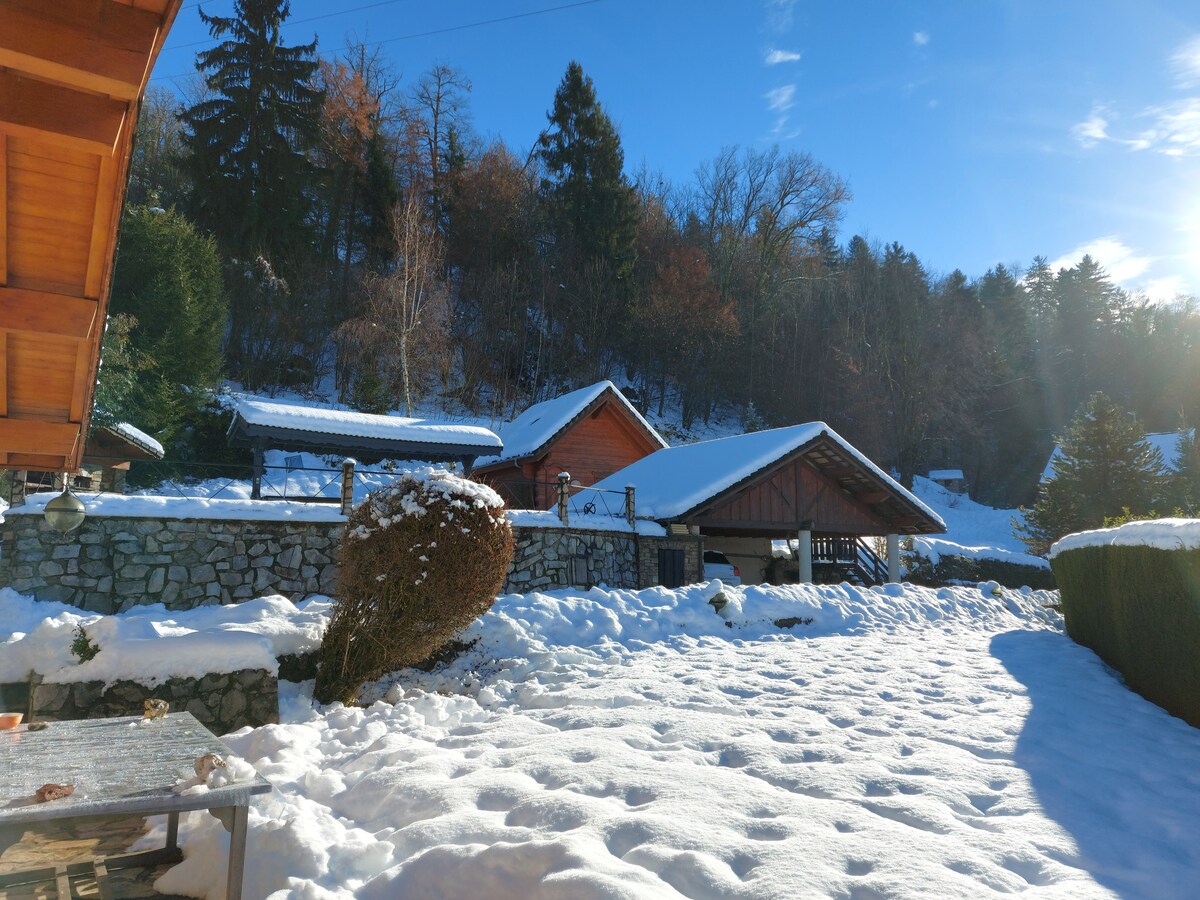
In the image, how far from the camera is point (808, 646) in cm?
941

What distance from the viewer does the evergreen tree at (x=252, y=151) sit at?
2917 centimetres

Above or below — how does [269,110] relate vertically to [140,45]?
above

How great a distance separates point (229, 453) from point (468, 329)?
13943 millimetres

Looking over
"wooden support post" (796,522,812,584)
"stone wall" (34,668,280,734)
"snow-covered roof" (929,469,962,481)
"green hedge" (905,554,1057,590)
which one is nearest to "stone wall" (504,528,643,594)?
"wooden support post" (796,522,812,584)

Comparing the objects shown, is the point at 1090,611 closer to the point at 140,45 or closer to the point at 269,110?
the point at 140,45

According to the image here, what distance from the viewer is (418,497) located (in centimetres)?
683

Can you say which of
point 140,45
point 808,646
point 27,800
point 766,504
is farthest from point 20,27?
point 766,504

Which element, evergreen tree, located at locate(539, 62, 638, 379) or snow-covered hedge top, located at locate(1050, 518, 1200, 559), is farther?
evergreen tree, located at locate(539, 62, 638, 379)

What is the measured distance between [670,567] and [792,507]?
13.8 ft

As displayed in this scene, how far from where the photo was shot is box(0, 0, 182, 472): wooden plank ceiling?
7.25 feet

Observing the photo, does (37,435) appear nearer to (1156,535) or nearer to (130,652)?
(130,652)

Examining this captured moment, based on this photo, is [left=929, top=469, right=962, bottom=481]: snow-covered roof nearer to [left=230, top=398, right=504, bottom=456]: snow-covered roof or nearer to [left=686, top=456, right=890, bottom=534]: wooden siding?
[left=686, top=456, right=890, bottom=534]: wooden siding

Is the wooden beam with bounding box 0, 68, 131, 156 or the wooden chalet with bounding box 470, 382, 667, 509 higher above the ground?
the wooden chalet with bounding box 470, 382, 667, 509

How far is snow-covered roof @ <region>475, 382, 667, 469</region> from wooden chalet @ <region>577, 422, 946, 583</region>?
208cm
